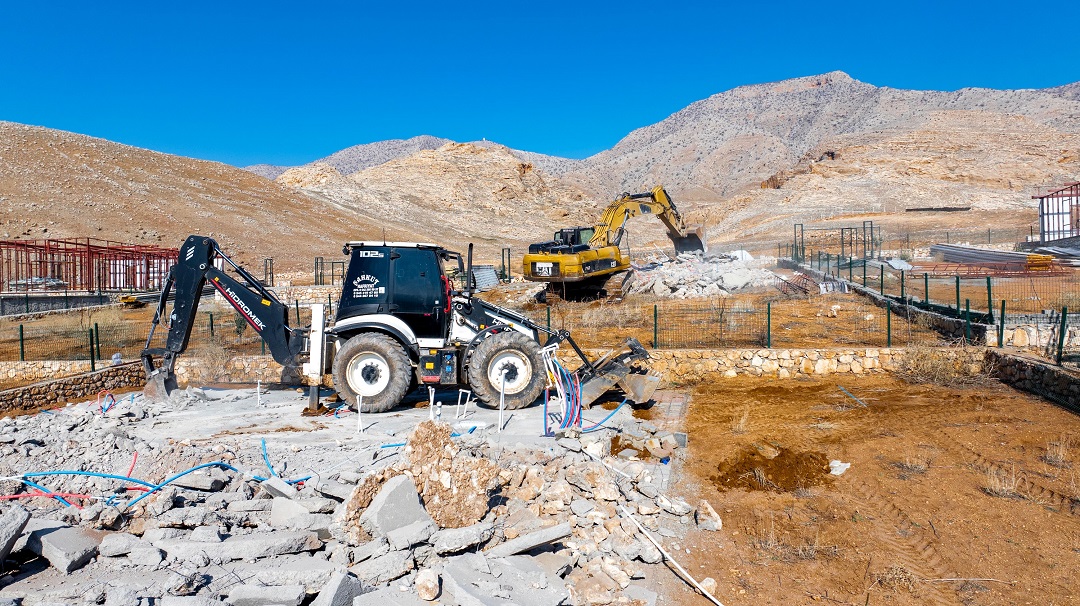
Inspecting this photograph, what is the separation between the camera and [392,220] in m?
75.4

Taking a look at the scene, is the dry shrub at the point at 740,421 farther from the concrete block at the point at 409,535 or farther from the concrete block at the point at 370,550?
the concrete block at the point at 370,550

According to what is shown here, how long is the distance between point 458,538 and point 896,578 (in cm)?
358

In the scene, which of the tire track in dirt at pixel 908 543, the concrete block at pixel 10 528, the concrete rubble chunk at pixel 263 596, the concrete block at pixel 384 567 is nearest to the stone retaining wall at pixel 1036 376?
the tire track in dirt at pixel 908 543

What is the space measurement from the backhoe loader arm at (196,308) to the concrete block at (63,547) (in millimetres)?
5457

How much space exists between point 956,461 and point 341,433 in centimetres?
766

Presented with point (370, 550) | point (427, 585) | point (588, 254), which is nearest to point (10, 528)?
point (370, 550)

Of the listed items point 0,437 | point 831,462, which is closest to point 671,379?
point 831,462

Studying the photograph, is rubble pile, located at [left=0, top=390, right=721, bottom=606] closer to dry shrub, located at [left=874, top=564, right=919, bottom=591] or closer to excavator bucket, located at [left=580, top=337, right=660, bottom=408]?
dry shrub, located at [left=874, top=564, right=919, bottom=591]

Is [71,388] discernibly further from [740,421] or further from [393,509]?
[740,421]

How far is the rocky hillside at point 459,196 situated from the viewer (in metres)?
77.8

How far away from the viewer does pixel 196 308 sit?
10359mm

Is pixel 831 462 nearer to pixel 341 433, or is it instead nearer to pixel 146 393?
pixel 341 433

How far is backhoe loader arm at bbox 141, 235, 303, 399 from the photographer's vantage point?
1031cm

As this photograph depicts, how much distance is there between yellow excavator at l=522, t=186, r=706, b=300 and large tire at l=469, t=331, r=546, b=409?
14.7 m
